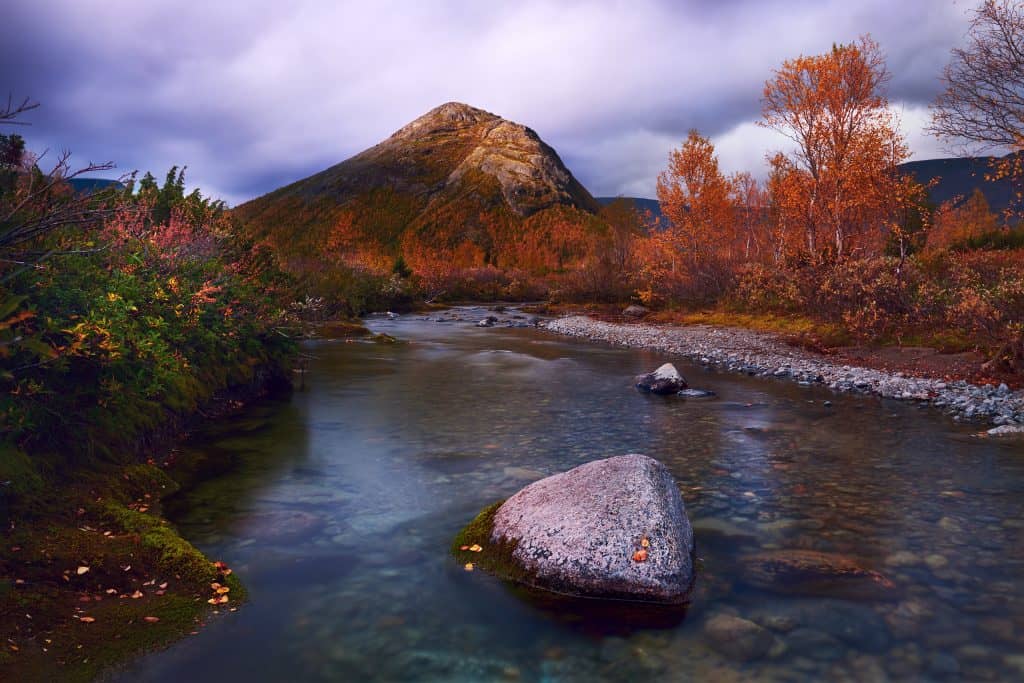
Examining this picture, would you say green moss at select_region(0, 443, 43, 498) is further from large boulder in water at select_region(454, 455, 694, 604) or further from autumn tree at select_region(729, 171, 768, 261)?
autumn tree at select_region(729, 171, 768, 261)

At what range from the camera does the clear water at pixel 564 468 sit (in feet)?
15.7

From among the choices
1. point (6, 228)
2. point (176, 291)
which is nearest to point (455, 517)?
point (6, 228)

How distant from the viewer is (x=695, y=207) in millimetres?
38375

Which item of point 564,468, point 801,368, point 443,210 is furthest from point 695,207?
point 443,210

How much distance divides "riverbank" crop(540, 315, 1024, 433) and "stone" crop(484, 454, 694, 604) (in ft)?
27.7

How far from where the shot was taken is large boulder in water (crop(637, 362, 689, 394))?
15.6 meters

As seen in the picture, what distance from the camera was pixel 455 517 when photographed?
7754 mm

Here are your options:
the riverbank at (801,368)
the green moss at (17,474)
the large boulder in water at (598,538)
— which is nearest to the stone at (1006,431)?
the riverbank at (801,368)

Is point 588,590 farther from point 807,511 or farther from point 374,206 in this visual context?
point 374,206

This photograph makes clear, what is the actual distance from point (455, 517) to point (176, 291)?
22.2 feet

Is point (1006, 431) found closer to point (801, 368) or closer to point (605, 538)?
point (801, 368)

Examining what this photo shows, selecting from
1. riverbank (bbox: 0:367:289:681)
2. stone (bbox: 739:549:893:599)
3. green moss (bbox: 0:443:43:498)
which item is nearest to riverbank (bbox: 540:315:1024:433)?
stone (bbox: 739:549:893:599)

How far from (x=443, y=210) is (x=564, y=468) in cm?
15769

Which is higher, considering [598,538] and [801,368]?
[598,538]
